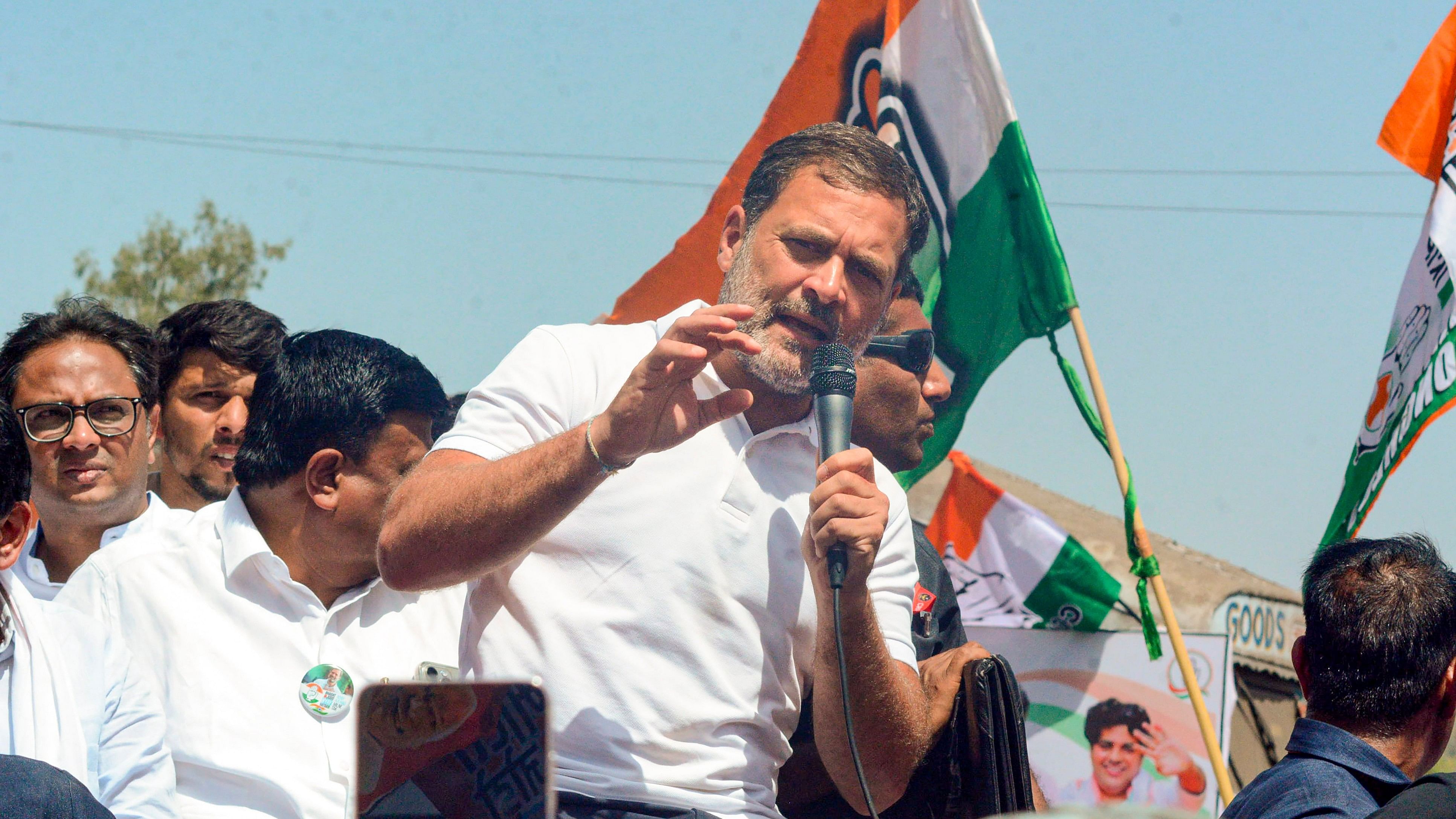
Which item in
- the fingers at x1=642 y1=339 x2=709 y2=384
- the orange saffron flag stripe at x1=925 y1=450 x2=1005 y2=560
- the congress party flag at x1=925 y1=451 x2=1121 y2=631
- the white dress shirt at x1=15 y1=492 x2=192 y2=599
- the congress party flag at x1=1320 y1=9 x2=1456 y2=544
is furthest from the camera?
the orange saffron flag stripe at x1=925 y1=450 x2=1005 y2=560

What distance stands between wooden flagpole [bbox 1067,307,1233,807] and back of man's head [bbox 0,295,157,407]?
135 inches

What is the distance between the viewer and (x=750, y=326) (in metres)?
2.62

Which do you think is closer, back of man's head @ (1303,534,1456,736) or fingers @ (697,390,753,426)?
fingers @ (697,390,753,426)

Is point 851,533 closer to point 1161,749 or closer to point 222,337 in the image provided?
point 222,337

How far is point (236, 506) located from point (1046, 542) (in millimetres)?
5701

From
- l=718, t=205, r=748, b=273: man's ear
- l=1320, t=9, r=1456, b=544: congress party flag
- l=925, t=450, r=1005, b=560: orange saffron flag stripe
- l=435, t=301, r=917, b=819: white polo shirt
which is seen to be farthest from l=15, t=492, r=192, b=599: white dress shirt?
l=925, t=450, r=1005, b=560: orange saffron flag stripe

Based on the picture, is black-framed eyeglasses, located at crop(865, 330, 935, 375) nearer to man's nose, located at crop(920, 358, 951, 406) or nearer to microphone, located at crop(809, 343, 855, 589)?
microphone, located at crop(809, 343, 855, 589)

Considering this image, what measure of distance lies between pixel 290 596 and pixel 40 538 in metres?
1.25

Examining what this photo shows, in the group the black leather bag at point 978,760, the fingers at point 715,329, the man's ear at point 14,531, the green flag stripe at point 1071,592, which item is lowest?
the green flag stripe at point 1071,592

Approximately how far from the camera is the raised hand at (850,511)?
2193mm

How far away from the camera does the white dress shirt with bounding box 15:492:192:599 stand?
3.49 m

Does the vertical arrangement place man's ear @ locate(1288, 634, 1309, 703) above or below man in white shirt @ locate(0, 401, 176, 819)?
below

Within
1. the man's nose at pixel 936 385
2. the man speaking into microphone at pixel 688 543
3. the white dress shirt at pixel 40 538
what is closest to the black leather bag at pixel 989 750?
the man speaking into microphone at pixel 688 543

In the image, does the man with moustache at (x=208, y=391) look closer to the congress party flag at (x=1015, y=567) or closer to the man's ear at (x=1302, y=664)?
the man's ear at (x=1302, y=664)
